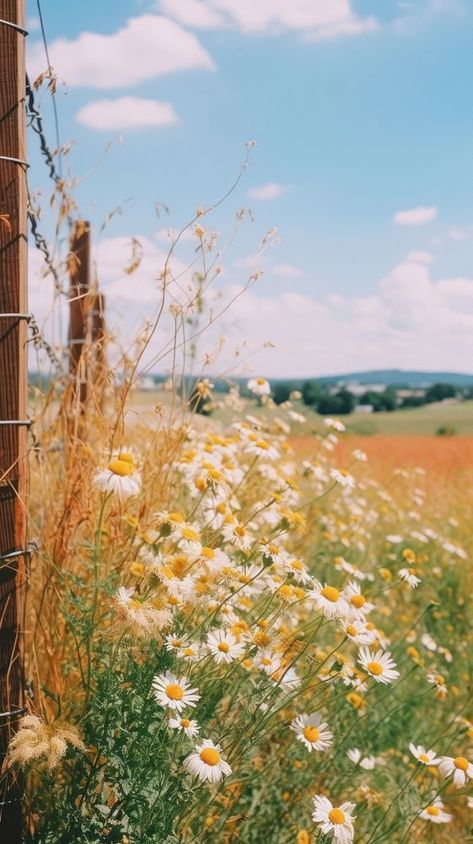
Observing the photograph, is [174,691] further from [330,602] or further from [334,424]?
[334,424]

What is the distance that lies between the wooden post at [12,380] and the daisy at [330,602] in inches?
34.3

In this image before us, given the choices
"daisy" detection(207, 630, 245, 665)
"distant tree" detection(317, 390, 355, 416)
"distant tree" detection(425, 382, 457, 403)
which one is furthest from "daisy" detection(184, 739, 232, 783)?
"distant tree" detection(425, 382, 457, 403)

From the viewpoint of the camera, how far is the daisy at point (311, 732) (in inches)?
93.1

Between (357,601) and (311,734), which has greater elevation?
(357,601)

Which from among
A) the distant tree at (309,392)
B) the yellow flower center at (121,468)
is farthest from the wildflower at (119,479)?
the distant tree at (309,392)

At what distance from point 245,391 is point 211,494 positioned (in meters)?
2.64

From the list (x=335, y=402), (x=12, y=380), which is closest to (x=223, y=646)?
(x=12, y=380)

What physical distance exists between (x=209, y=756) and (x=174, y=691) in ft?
0.57

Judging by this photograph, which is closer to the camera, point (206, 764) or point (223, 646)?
point (206, 764)

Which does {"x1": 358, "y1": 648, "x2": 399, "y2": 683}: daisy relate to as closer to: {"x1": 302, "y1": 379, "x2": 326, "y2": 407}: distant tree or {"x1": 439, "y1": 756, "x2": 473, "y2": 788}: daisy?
{"x1": 439, "y1": 756, "x2": 473, "y2": 788}: daisy

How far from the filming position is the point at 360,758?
271 cm

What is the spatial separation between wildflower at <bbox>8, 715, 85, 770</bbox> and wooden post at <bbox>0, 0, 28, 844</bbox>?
262 millimetres

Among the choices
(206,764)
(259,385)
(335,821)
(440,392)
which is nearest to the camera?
(206,764)

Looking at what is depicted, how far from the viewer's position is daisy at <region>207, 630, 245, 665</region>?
223 cm
